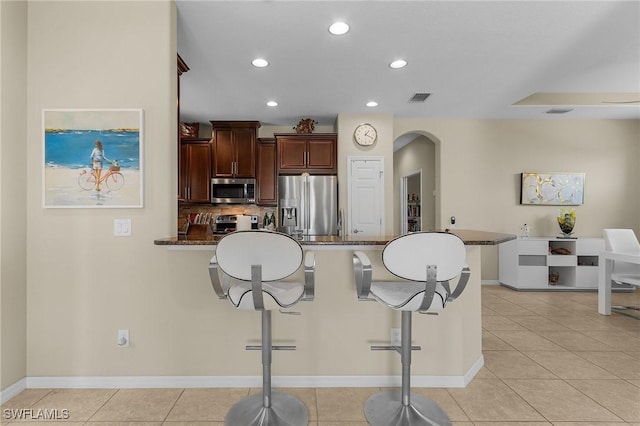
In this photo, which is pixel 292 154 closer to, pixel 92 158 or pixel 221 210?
pixel 221 210

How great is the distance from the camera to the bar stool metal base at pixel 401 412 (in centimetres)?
184

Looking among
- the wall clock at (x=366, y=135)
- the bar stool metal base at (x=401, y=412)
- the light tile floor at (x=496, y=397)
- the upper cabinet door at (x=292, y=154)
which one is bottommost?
the light tile floor at (x=496, y=397)

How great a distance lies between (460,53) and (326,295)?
8.39 feet

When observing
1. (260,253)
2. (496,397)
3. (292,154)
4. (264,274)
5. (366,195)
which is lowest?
(496,397)

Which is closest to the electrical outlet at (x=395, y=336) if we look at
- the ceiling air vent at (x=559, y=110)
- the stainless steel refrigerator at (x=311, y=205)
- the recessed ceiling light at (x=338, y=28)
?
the recessed ceiling light at (x=338, y=28)

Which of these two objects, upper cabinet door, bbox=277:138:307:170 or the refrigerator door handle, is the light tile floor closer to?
the refrigerator door handle

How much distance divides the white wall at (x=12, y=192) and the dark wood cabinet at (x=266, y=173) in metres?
3.18

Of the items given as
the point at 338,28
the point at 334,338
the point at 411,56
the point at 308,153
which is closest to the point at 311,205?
the point at 308,153

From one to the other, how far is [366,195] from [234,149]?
2.16 metres

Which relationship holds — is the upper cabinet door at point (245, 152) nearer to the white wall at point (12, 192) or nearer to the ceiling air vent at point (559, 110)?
the white wall at point (12, 192)

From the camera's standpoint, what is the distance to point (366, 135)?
199 inches

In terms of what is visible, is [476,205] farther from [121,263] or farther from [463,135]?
[121,263]

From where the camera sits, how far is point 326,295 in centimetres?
230

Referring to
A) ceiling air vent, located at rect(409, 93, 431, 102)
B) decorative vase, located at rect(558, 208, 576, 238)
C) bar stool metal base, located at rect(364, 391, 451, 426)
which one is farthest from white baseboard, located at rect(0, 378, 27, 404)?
decorative vase, located at rect(558, 208, 576, 238)
